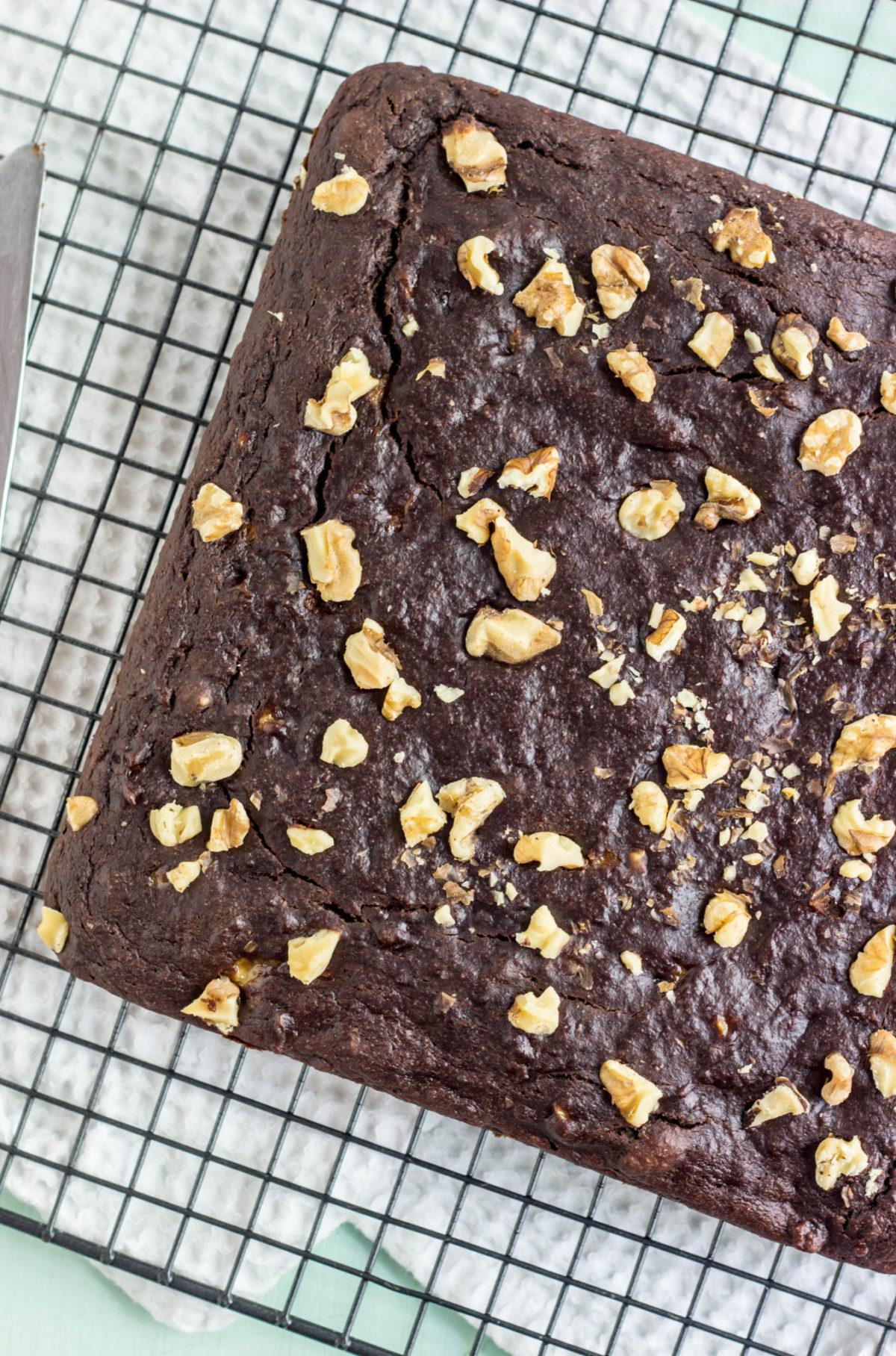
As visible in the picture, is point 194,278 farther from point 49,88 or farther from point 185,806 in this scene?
point 185,806

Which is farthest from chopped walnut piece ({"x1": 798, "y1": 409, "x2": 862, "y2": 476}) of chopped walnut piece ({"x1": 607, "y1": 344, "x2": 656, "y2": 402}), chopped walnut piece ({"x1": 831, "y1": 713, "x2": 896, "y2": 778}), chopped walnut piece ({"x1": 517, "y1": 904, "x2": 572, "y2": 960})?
chopped walnut piece ({"x1": 517, "y1": 904, "x2": 572, "y2": 960})

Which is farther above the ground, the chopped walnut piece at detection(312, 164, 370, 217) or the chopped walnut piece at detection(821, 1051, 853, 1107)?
the chopped walnut piece at detection(312, 164, 370, 217)

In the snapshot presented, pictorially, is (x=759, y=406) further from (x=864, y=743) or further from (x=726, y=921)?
(x=726, y=921)

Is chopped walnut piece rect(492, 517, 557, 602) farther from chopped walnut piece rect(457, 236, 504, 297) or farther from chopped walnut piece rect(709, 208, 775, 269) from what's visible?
chopped walnut piece rect(709, 208, 775, 269)

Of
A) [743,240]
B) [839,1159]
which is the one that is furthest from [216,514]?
[839,1159]

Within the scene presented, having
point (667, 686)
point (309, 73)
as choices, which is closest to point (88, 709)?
point (667, 686)

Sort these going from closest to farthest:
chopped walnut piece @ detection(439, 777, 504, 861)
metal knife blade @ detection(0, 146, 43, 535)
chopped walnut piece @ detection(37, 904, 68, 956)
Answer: chopped walnut piece @ detection(439, 777, 504, 861)
chopped walnut piece @ detection(37, 904, 68, 956)
metal knife blade @ detection(0, 146, 43, 535)

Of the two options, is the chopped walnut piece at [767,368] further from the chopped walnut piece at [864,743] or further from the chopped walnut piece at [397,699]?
the chopped walnut piece at [397,699]
